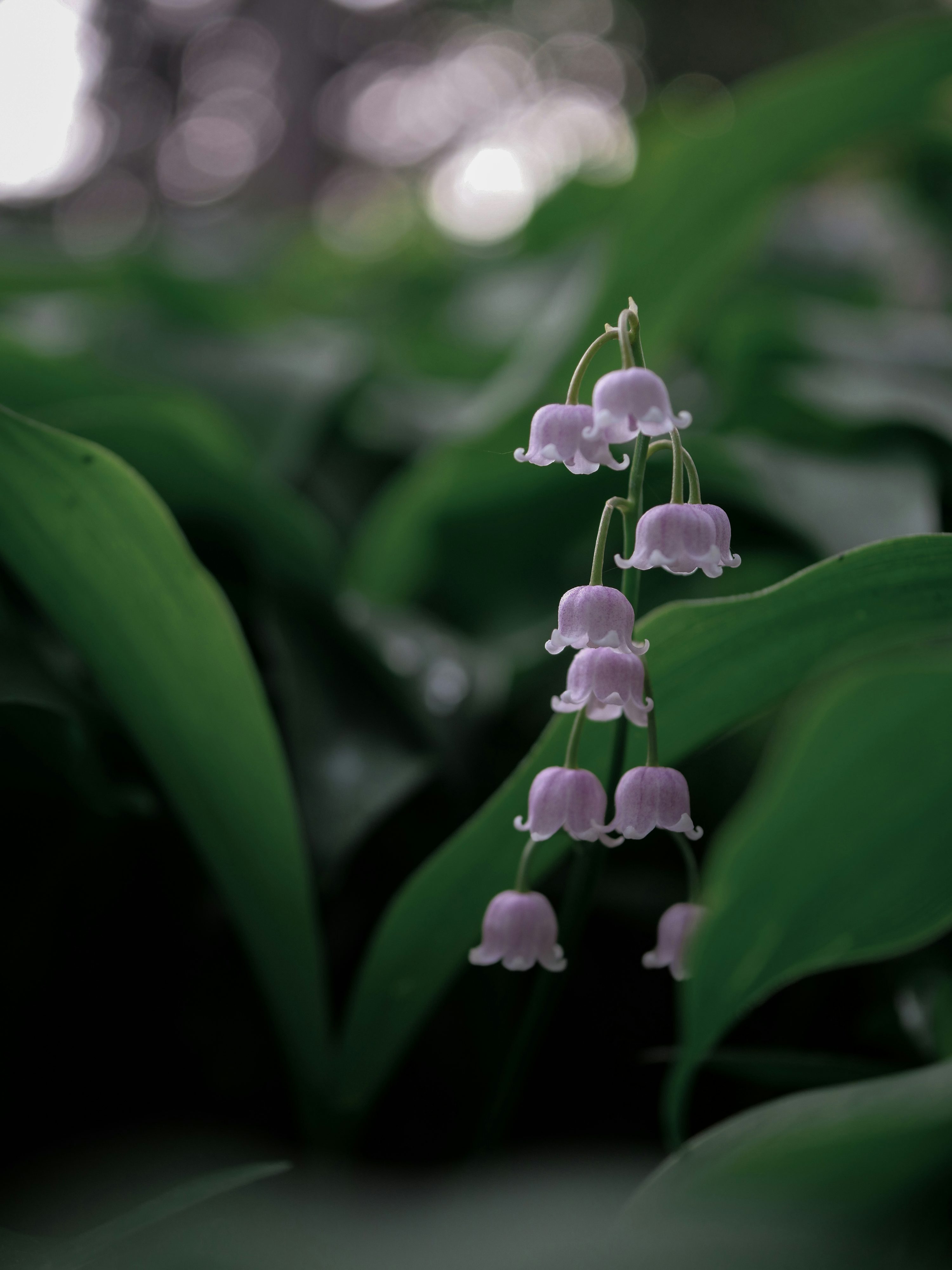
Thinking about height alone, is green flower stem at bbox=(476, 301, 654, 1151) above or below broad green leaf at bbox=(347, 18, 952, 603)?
below

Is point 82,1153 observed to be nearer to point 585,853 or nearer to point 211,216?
point 585,853

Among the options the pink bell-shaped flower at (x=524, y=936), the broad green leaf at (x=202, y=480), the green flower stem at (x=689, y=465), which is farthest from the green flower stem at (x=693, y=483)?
the broad green leaf at (x=202, y=480)

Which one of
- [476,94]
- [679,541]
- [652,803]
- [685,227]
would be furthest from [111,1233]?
[476,94]

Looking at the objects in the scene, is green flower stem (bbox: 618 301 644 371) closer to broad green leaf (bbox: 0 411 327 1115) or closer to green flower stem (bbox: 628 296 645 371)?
green flower stem (bbox: 628 296 645 371)

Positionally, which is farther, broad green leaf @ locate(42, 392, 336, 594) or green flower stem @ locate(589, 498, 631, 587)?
broad green leaf @ locate(42, 392, 336, 594)

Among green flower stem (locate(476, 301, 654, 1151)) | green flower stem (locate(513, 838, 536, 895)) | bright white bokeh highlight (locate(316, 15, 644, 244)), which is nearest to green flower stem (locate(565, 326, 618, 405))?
green flower stem (locate(476, 301, 654, 1151))

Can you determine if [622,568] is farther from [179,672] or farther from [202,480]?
[202,480]

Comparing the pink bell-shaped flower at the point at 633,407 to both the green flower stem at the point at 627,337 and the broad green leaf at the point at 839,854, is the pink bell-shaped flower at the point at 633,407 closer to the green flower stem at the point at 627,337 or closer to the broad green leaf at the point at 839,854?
the green flower stem at the point at 627,337
